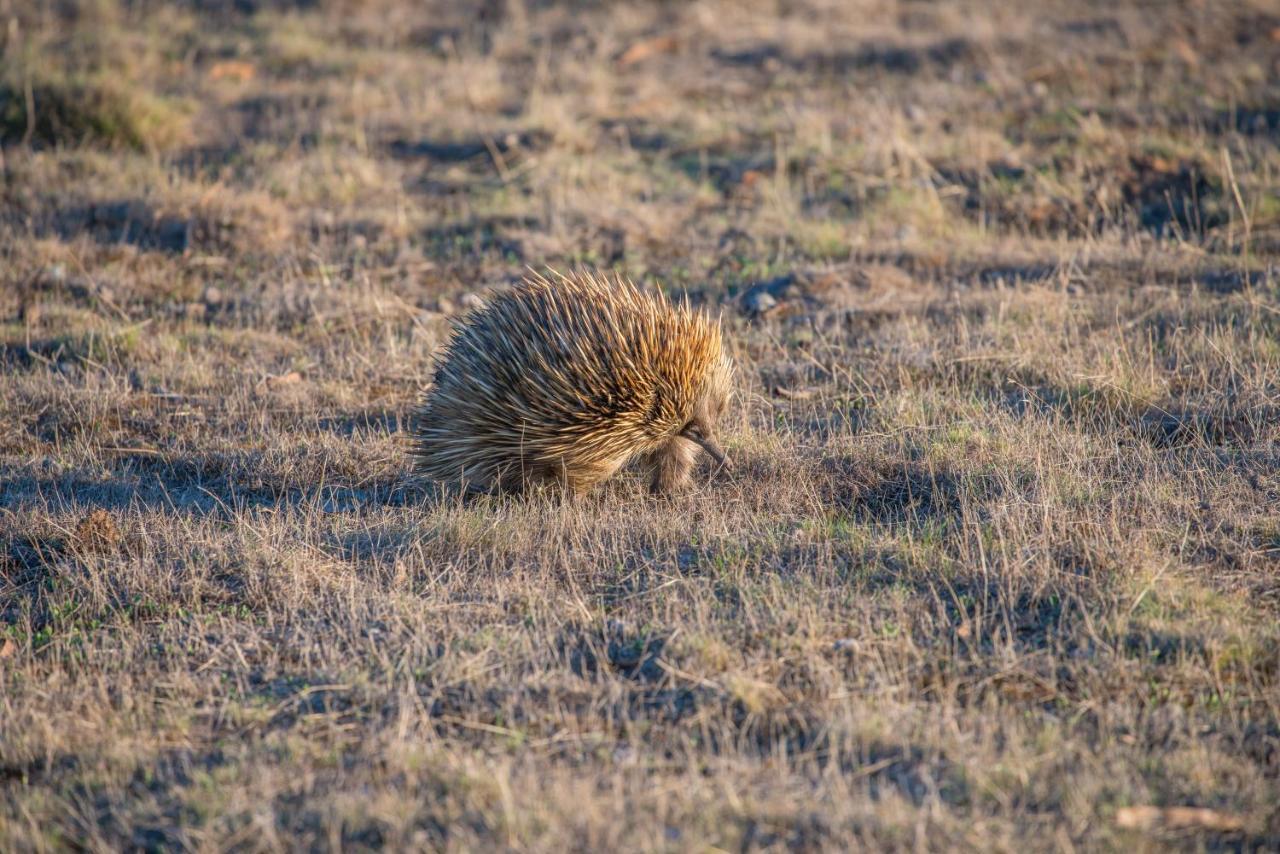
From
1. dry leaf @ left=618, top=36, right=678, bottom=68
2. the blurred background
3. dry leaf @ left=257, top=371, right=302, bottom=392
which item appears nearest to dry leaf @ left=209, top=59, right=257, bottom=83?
the blurred background

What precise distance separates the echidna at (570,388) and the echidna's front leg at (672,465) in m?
0.02

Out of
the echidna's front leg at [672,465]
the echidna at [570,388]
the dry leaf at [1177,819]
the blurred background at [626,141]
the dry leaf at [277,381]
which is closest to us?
the dry leaf at [1177,819]

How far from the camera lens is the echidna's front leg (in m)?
6.86

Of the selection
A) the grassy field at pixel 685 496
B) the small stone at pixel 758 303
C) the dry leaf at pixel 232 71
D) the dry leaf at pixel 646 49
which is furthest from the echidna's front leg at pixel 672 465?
the dry leaf at pixel 232 71

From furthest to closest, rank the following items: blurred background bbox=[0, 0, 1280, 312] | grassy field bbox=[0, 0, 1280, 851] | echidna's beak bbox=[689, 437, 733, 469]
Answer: blurred background bbox=[0, 0, 1280, 312], echidna's beak bbox=[689, 437, 733, 469], grassy field bbox=[0, 0, 1280, 851]

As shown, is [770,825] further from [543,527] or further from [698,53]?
[698,53]

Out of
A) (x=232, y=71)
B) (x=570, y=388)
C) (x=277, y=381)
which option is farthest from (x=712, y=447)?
(x=232, y=71)

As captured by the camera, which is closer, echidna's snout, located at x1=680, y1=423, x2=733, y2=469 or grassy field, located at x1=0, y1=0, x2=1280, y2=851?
grassy field, located at x1=0, y1=0, x2=1280, y2=851

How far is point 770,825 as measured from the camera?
403 centimetres

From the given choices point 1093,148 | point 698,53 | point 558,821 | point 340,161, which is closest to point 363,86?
point 340,161

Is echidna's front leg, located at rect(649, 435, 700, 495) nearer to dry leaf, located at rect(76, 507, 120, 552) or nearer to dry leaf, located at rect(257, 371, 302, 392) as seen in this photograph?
dry leaf, located at rect(76, 507, 120, 552)

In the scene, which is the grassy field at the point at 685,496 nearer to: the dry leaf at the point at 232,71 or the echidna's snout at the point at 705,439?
the dry leaf at the point at 232,71

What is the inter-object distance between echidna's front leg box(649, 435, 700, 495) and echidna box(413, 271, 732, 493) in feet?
0.05

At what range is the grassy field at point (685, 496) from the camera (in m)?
4.31
